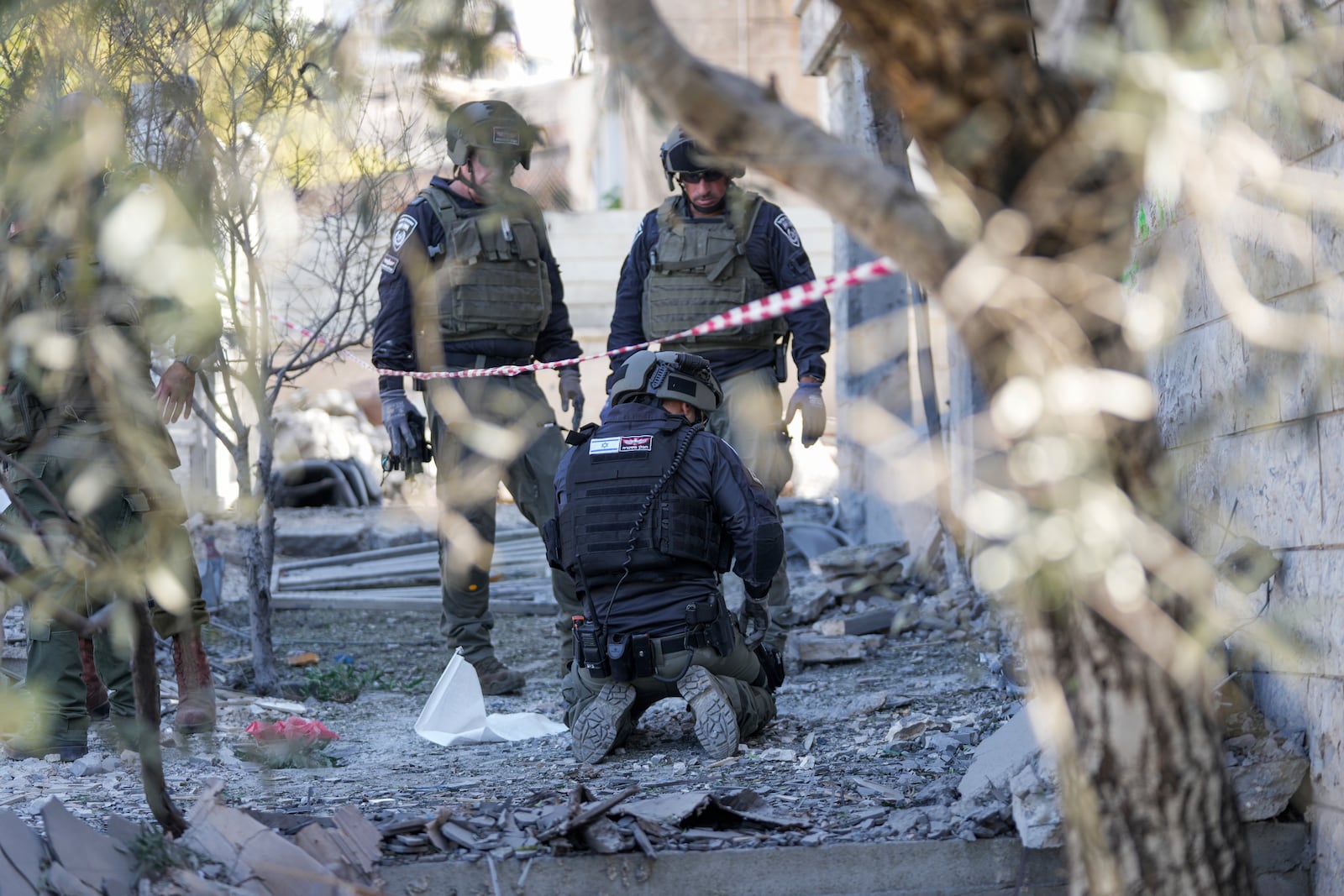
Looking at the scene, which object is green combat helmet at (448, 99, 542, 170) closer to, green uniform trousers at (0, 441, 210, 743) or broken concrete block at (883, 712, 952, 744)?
green uniform trousers at (0, 441, 210, 743)

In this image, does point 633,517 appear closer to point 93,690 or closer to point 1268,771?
point 1268,771

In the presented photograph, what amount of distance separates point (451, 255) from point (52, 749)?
248 centimetres

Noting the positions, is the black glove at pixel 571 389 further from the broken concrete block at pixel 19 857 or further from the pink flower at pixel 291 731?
the broken concrete block at pixel 19 857

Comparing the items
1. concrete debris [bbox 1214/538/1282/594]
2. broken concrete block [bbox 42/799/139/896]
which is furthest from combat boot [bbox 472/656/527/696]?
concrete debris [bbox 1214/538/1282/594]

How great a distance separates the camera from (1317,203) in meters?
2.99

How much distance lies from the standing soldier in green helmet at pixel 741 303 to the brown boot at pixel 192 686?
202 centimetres

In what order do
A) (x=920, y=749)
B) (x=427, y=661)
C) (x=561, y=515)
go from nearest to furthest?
(x=920, y=749), (x=561, y=515), (x=427, y=661)

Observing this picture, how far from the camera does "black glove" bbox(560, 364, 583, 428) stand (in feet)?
19.9

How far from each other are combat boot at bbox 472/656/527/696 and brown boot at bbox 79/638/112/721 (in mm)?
1504

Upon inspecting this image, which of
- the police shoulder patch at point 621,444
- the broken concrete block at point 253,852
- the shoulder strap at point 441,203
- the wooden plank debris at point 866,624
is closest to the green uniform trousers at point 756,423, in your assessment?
the police shoulder patch at point 621,444

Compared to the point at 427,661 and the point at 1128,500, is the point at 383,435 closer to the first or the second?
the point at 427,661

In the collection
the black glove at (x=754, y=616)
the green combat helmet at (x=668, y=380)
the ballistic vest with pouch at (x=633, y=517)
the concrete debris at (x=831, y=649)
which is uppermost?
the green combat helmet at (x=668, y=380)

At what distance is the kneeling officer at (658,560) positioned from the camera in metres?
4.52

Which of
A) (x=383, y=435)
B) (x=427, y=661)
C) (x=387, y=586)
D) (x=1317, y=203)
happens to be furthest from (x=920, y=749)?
(x=383, y=435)
